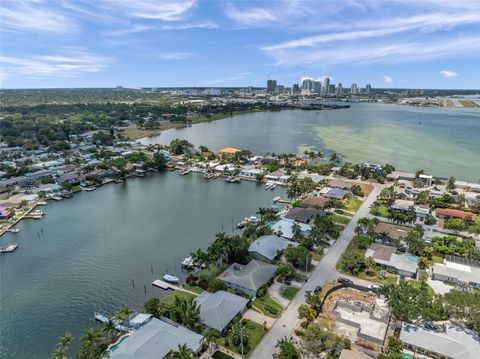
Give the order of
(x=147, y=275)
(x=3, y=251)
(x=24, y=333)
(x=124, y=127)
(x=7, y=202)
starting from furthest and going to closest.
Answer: (x=124, y=127), (x=7, y=202), (x=3, y=251), (x=147, y=275), (x=24, y=333)

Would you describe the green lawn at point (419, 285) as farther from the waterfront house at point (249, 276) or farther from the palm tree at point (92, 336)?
the palm tree at point (92, 336)

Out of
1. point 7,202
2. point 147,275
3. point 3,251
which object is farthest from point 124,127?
point 147,275

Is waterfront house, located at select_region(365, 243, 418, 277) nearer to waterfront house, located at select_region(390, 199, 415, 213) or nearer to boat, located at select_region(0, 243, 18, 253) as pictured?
waterfront house, located at select_region(390, 199, 415, 213)

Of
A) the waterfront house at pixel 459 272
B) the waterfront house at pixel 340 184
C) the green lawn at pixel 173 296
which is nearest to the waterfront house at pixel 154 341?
the green lawn at pixel 173 296

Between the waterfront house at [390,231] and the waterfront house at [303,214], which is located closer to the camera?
the waterfront house at [390,231]

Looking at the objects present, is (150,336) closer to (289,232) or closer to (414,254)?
(289,232)

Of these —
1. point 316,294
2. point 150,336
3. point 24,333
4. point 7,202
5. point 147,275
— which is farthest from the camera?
point 7,202
